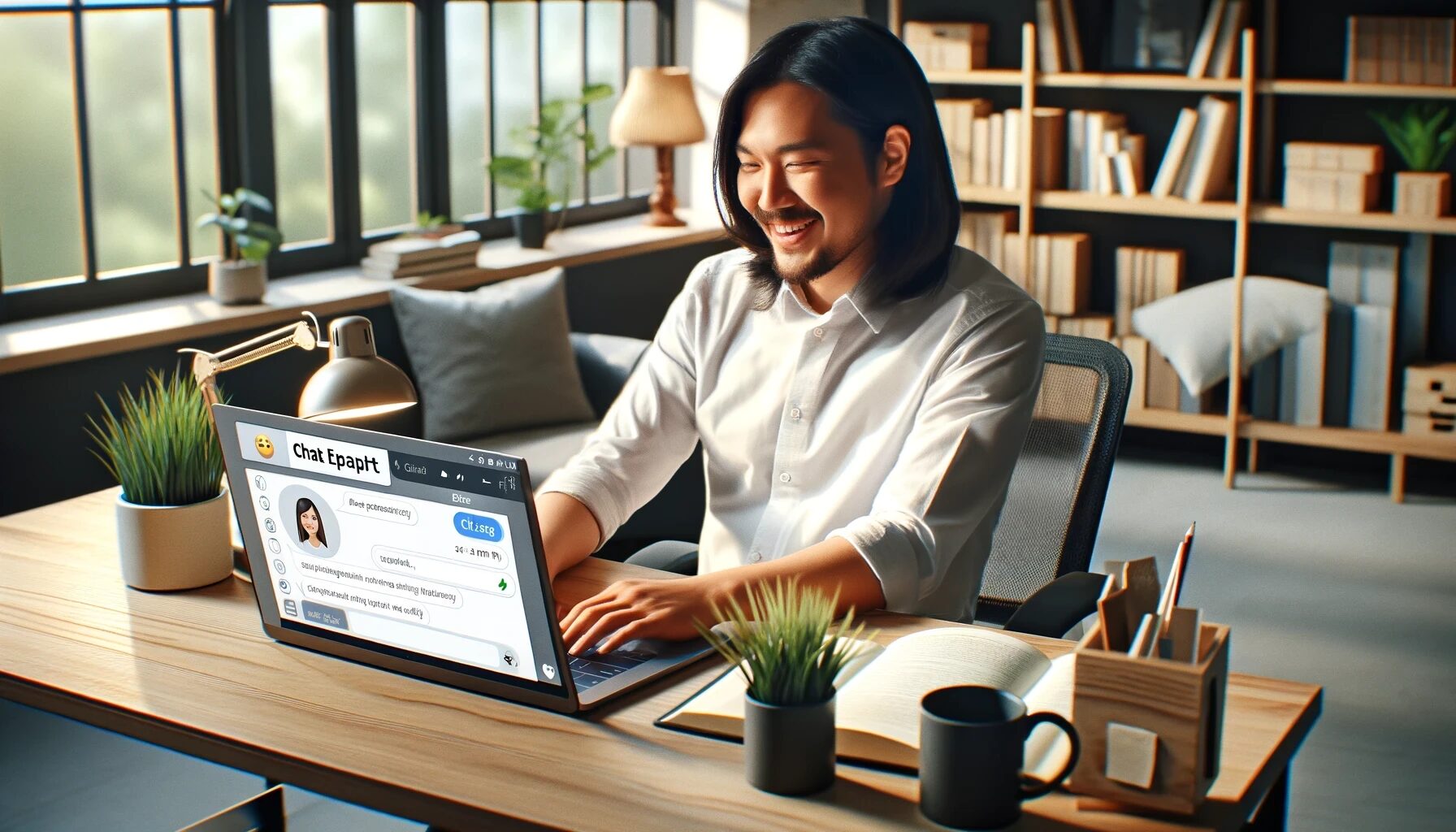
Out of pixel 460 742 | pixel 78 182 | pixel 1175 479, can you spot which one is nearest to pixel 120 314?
pixel 78 182

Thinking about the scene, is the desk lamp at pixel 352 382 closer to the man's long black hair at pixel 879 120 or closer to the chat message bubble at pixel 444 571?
the chat message bubble at pixel 444 571

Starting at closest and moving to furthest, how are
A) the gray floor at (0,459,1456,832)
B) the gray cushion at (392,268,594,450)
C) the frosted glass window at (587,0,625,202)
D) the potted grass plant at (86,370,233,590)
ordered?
the potted grass plant at (86,370,233,590), the gray floor at (0,459,1456,832), the gray cushion at (392,268,594,450), the frosted glass window at (587,0,625,202)

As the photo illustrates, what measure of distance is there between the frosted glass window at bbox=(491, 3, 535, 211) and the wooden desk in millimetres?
3481

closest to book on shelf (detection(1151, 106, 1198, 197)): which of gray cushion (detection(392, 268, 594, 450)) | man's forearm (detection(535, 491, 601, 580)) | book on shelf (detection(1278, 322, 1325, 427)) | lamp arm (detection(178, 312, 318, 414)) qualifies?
book on shelf (detection(1278, 322, 1325, 427))

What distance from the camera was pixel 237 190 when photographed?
4.10 m

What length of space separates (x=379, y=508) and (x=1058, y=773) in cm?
68

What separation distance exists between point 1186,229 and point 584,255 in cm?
214

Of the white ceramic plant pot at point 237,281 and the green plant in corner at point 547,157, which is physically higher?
the green plant in corner at point 547,157

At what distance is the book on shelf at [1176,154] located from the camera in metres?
5.05

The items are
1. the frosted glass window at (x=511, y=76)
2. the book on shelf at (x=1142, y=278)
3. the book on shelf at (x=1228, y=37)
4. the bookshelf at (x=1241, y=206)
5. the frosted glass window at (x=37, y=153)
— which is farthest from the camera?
the book on shelf at (x=1142, y=278)

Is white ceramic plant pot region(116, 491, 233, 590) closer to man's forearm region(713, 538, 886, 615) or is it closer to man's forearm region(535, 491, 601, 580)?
man's forearm region(535, 491, 601, 580)

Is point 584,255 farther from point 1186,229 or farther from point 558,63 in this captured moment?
point 1186,229

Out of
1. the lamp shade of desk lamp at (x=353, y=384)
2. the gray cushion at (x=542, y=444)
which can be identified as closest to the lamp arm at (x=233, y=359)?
the lamp shade of desk lamp at (x=353, y=384)

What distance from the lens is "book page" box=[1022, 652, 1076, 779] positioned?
4.35 feet
